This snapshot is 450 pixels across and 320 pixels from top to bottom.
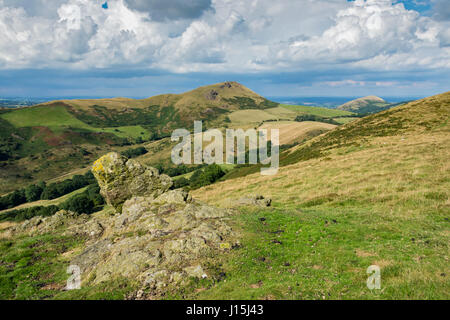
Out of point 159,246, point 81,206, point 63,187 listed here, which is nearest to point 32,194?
point 63,187

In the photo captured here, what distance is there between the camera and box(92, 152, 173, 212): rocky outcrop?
32.4 m

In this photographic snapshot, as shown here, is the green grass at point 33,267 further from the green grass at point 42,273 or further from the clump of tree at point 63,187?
the clump of tree at point 63,187

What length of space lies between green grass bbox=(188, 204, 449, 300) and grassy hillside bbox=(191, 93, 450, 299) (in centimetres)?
5

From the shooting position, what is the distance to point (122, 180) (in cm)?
3306

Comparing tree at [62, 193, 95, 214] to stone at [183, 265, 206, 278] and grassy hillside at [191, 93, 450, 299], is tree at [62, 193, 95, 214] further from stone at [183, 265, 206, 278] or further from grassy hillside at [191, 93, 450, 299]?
stone at [183, 265, 206, 278]

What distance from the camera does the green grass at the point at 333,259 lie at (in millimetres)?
11289

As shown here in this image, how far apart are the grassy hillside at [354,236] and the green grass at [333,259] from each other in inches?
1.9

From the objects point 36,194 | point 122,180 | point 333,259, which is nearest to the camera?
point 333,259

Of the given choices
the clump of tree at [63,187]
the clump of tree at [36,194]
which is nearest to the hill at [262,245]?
the clump of tree at [63,187]

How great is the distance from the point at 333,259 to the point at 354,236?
4.21 meters

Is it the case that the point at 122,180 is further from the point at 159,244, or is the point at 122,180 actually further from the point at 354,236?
the point at 354,236

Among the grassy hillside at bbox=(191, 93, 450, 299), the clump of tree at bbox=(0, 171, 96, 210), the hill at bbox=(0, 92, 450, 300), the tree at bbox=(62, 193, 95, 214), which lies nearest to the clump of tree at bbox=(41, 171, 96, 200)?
the clump of tree at bbox=(0, 171, 96, 210)

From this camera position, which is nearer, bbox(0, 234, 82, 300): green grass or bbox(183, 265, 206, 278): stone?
bbox(183, 265, 206, 278): stone
